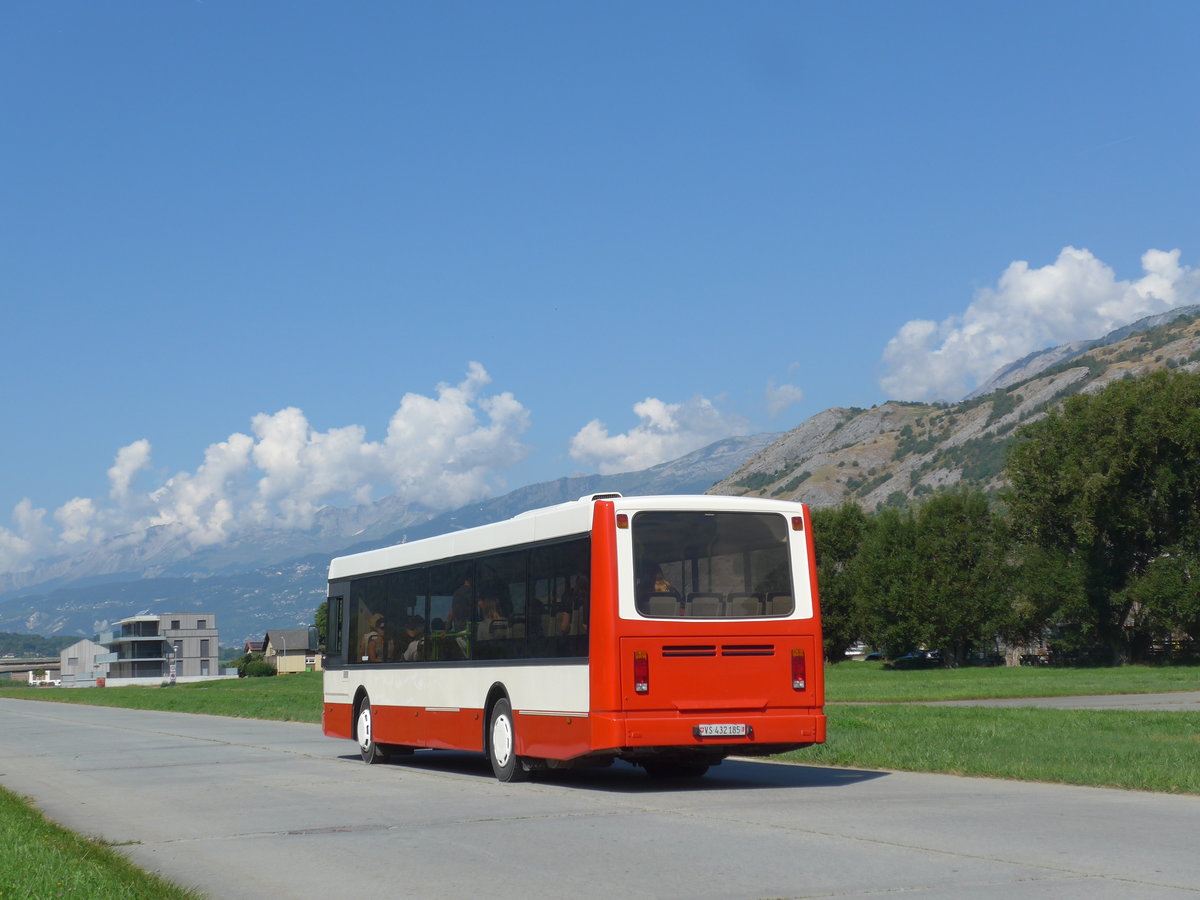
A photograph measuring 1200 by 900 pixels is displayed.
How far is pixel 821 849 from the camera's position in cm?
979

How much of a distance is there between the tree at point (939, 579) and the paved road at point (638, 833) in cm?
5786

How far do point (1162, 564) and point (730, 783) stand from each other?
51219 millimetres

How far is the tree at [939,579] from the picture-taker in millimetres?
74438

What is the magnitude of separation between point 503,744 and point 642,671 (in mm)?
2832

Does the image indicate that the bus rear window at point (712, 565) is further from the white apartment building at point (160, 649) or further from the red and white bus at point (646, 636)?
the white apartment building at point (160, 649)

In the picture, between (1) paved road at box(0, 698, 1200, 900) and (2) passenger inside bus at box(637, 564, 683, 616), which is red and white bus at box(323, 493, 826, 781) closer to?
(2) passenger inside bus at box(637, 564, 683, 616)

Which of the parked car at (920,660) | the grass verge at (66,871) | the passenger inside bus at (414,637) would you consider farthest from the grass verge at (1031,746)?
the parked car at (920,660)

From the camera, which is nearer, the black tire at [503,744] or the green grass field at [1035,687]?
the black tire at [503,744]

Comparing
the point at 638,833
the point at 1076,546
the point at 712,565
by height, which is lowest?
the point at 638,833

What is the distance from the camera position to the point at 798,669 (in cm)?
1498

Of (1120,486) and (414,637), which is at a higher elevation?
(1120,486)

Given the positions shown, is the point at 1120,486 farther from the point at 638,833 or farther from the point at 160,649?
the point at 160,649

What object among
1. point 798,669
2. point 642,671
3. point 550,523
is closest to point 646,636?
point 642,671

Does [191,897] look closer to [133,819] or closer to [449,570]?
[133,819]
